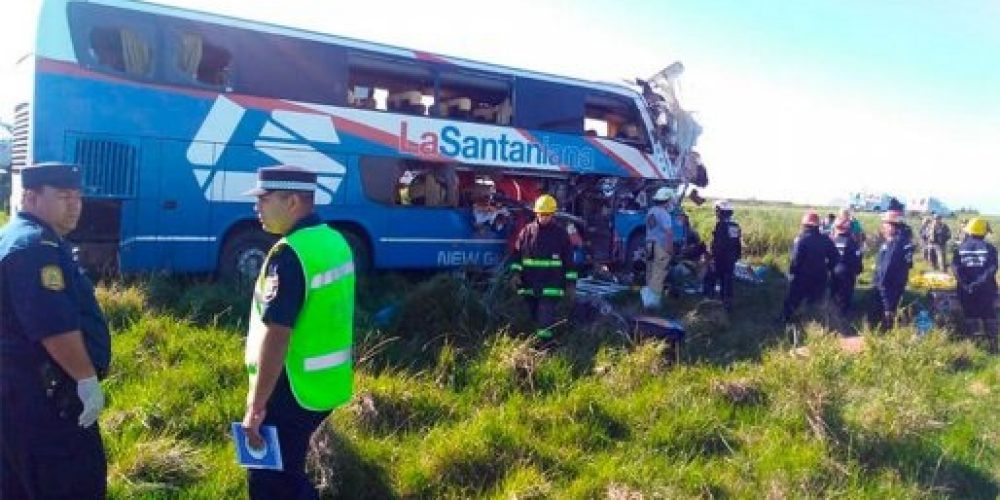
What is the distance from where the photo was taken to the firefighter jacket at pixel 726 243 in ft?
33.2

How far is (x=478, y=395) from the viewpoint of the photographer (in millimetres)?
5207

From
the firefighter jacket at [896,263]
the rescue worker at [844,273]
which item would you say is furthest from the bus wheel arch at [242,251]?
the rescue worker at [844,273]

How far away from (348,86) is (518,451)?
5.85m

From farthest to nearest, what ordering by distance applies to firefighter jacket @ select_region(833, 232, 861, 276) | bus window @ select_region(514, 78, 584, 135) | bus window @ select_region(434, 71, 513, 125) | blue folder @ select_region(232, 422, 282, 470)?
1. bus window @ select_region(514, 78, 584, 135)
2. firefighter jacket @ select_region(833, 232, 861, 276)
3. bus window @ select_region(434, 71, 513, 125)
4. blue folder @ select_region(232, 422, 282, 470)

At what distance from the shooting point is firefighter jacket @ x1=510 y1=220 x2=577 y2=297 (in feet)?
22.1

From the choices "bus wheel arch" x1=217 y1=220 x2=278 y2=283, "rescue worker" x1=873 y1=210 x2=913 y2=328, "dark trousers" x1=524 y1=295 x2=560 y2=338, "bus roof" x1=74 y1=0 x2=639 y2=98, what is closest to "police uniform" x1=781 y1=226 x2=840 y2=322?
"rescue worker" x1=873 y1=210 x2=913 y2=328

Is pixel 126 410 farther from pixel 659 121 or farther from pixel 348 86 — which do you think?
pixel 659 121

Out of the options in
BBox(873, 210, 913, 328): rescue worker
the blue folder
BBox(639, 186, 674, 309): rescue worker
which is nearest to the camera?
the blue folder

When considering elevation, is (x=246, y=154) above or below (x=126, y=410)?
above

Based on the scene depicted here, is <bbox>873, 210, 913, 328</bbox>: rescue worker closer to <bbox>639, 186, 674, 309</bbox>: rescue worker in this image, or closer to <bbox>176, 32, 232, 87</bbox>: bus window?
<bbox>639, 186, 674, 309</bbox>: rescue worker

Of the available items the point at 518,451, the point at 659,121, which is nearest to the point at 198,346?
the point at 518,451

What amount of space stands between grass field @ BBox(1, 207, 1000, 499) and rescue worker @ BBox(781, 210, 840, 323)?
245cm

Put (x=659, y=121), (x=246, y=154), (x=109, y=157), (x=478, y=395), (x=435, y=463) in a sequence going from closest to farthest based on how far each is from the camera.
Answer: (x=435, y=463), (x=478, y=395), (x=109, y=157), (x=246, y=154), (x=659, y=121)

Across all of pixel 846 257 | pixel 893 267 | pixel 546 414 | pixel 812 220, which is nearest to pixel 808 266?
pixel 812 220
